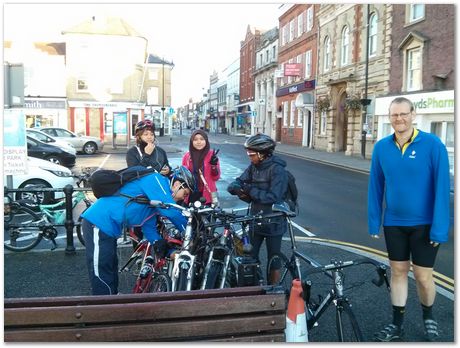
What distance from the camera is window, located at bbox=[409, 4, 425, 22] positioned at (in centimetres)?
1940

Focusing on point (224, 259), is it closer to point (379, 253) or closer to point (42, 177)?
point (379, 253)

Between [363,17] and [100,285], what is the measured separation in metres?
24.2

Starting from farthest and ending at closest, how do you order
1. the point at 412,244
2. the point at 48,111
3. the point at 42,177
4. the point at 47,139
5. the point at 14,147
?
the point at 48,111, the point at 47,139, the point at 42,177, the point at 14,147, the point at 412,244

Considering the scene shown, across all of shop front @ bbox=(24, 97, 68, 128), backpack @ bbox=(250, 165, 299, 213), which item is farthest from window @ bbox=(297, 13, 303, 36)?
backpack @ bbox=(250, 165, 299, 213)

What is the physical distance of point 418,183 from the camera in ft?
11.1

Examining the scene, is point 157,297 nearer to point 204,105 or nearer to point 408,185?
point 408,185

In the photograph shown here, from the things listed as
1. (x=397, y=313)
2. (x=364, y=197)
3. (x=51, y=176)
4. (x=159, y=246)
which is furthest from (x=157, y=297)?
(x=364, y=197)

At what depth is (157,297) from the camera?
2555 mm

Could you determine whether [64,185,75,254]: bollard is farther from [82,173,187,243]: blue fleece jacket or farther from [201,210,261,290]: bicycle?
[201,210,261,290]: bicycle

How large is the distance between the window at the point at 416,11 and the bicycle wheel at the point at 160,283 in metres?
19.5

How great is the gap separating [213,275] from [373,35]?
22834 mm

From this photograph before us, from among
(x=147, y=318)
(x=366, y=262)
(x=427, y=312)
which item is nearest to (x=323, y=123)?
(x=427, y=312)

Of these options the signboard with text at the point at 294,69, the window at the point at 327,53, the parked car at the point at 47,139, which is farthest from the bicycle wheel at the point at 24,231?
the signboard with text at the point at 294,69

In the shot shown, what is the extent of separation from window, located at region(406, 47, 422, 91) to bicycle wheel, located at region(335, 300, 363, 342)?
→ 18.7 meters
